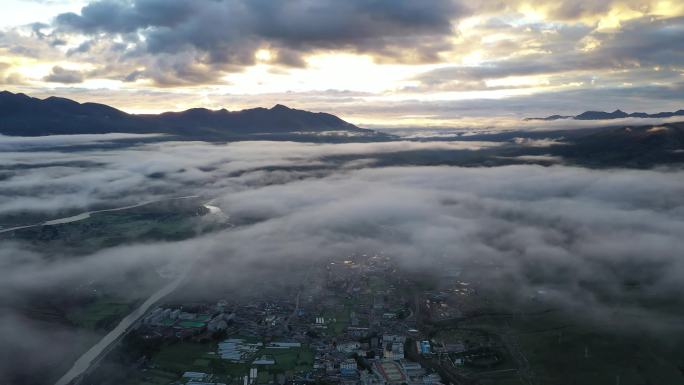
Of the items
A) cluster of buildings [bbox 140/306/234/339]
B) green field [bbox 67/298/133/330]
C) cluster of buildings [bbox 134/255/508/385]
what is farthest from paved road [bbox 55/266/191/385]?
cluster of buildings [bbox 134/255/508/385]

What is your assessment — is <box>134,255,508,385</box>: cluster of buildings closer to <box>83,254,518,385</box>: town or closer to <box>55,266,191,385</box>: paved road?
<box>83,254,518,385</box>: town

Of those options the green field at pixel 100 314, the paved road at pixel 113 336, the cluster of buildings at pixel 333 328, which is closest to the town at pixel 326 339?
the cluster of buildings at pixel 333 328

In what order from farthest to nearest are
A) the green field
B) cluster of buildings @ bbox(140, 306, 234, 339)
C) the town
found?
the green field
cluster of buildings @ bbox(140, 306, 234, 339)
the town

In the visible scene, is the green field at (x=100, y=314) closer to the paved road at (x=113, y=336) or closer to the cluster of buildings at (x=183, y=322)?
the paved road at (x=113, y=336)

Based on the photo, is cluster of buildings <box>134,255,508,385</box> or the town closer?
the town

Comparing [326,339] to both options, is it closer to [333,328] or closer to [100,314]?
[333,328]

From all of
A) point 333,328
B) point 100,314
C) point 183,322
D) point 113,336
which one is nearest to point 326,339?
point 333,328

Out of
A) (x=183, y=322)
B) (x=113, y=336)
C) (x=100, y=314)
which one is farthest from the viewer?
(x=100, y=314)

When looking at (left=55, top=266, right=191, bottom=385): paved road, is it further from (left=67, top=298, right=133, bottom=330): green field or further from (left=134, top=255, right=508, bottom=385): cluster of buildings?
(left=134, top=255, right=508, bottom=385): cluster of buildings

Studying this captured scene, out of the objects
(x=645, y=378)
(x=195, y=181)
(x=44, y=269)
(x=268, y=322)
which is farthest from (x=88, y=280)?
(x=195, y=181)

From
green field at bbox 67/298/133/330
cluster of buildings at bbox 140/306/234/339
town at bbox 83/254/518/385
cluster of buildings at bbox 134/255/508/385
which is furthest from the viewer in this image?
green field at bbox 67/298/133/330

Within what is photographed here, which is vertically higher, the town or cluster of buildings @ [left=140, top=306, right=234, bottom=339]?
cluster of buildings @ [left=140, top=306, right=234, bottom=339]
